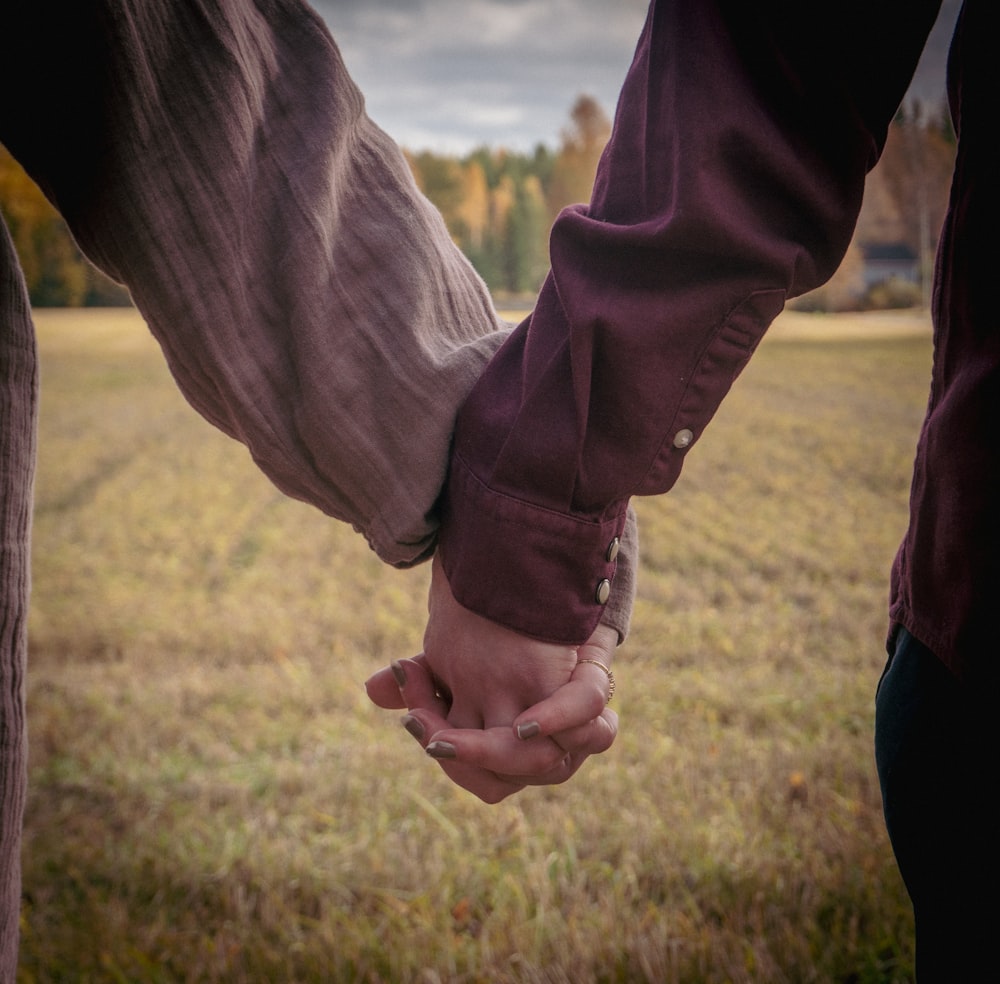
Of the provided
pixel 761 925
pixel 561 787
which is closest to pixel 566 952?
pixel 761 925

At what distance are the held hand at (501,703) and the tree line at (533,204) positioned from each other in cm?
421

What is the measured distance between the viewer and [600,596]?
1026 mm

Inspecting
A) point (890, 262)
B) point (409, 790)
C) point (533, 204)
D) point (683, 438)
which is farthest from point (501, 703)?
point (533, 204)

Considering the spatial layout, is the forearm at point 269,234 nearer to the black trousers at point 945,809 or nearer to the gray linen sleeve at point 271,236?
the gray linen sleeve at point 271,236

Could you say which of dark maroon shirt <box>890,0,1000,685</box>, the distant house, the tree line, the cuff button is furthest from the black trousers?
the distant house

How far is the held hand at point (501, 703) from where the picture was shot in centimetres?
100

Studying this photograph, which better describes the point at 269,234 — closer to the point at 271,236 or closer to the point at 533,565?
the point at 271,236

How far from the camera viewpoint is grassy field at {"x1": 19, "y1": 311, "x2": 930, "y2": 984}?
2070 millimetres

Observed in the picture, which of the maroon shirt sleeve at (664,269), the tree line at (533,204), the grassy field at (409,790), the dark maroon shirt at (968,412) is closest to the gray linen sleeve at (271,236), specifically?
the maroon shirt sleeve at (664,269)

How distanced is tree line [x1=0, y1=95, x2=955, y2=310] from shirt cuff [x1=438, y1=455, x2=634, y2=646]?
4.22m

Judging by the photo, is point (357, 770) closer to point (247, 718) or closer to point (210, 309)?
point (247, 718)

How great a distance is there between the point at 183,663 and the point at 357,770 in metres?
1.53

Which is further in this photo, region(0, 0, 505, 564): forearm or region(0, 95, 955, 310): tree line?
region(0, 95, 955, 310): tree line

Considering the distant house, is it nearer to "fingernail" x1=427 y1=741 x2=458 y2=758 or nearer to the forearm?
the forearm
